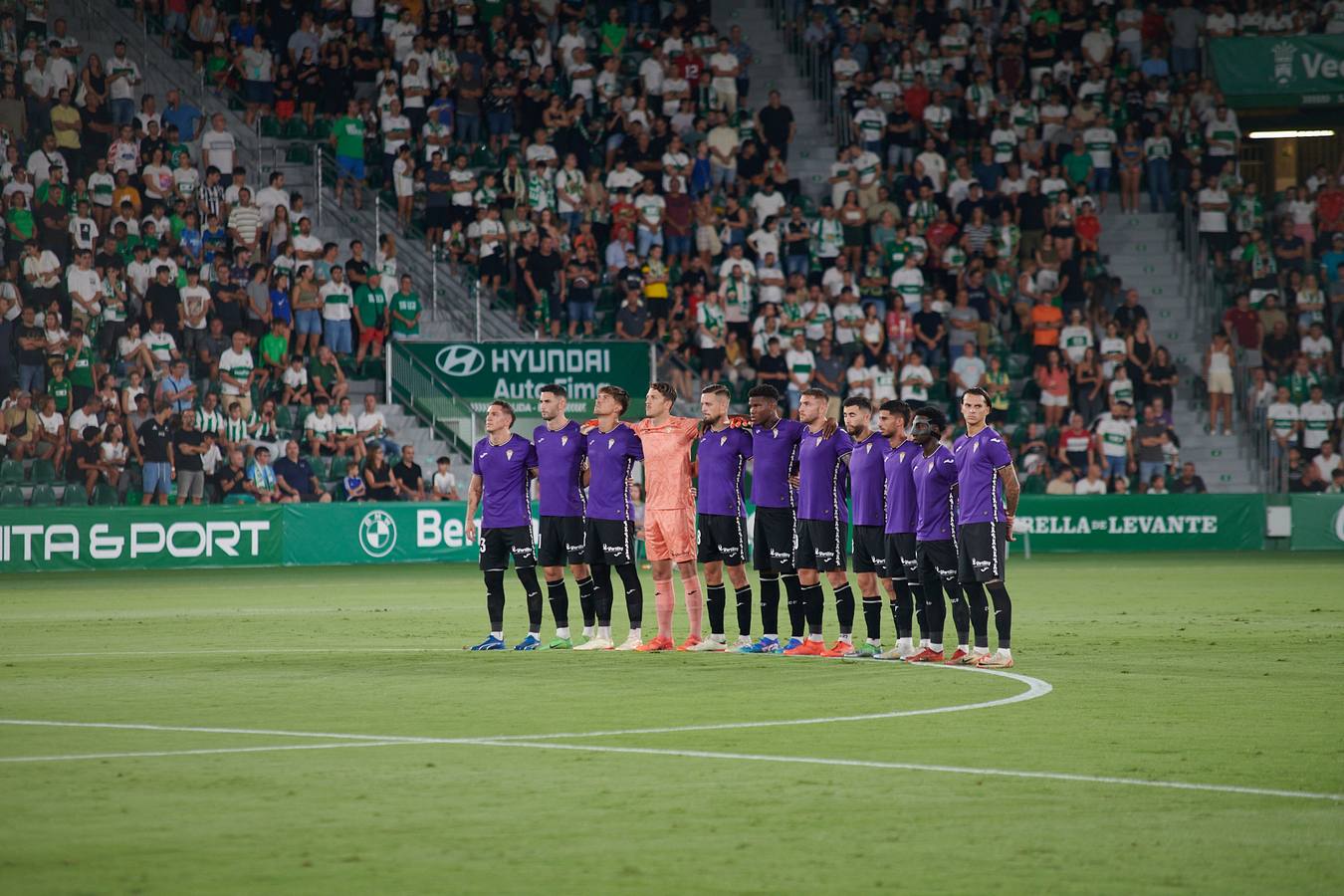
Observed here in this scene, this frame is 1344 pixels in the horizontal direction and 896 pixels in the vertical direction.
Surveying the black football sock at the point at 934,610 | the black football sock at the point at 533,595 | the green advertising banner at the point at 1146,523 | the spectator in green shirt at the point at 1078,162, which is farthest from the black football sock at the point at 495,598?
the spectator in green shirt at the point at 1078,162

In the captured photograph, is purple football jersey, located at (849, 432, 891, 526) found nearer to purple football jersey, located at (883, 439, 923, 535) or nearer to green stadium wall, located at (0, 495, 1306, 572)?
purple football jersey, located at (883, 439, 923, 535)

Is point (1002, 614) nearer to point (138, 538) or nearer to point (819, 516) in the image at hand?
point (819, 516)

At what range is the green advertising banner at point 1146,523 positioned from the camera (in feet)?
117

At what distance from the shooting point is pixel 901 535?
641 inches

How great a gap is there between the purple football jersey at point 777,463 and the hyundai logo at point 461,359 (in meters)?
16.0

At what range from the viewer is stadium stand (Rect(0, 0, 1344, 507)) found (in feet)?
104

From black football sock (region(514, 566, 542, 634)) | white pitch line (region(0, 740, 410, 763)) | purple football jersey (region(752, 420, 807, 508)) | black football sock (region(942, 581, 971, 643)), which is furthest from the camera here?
black football sock (region(514, 566, 542, 634))

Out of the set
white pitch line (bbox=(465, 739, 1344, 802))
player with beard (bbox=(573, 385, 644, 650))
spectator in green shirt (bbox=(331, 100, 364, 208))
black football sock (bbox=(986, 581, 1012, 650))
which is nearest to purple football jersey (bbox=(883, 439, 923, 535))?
black football sock (bbox=(986, 581, 1012, 650))

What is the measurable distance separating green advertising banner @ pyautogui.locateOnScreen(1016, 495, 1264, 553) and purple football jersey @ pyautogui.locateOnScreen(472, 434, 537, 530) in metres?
19.6

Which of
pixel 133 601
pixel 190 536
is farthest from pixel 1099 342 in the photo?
pixel 133 601

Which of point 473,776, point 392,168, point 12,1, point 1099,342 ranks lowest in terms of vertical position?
point 473,776

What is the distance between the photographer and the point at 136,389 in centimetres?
3045

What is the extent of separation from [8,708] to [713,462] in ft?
23.0

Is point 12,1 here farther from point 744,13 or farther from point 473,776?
point 473,776
